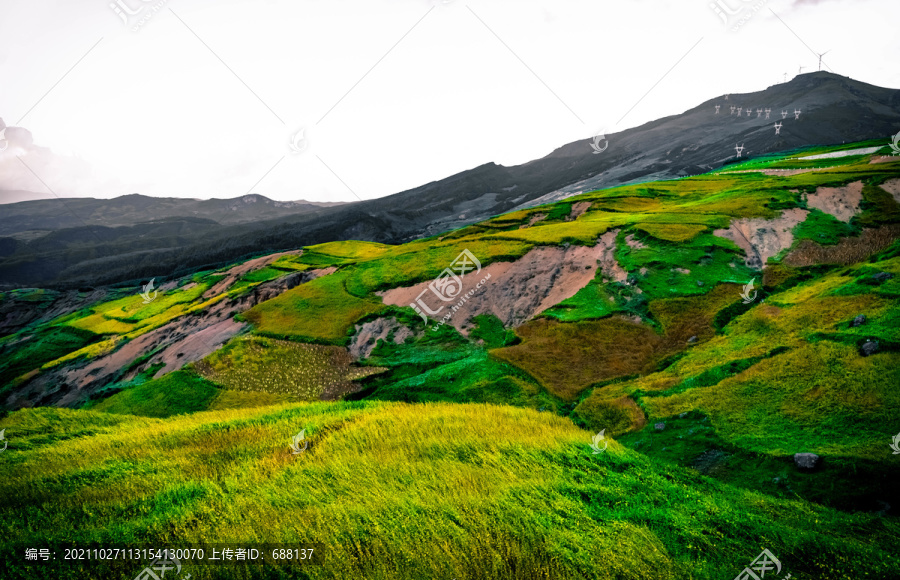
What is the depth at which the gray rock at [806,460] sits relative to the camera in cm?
779

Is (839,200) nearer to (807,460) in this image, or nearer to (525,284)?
(525,284)

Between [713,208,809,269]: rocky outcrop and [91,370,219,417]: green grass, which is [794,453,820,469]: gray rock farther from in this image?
[91,370,219,417]: green grass

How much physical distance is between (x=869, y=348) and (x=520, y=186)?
179957mm

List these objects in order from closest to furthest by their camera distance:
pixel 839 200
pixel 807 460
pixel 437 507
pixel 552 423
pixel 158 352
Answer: pixel 437 507 < pixel 807 460 < pixel 552 423 < pixel 839 200 < pixel 158 352

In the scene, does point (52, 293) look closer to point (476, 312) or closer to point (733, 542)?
point (476, 312)

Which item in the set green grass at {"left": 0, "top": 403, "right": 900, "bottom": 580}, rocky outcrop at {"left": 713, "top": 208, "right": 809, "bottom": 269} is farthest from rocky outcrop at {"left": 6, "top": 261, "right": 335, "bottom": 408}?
rocky outcrop at {"left": 713, "top": 208, "right": 809, "bottom": 269}

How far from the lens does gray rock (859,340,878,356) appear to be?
9984mm

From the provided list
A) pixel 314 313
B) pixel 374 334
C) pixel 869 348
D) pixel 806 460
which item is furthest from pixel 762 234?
pixel 314 313

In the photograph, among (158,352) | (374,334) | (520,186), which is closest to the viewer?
(374,334)

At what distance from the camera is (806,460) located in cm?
791

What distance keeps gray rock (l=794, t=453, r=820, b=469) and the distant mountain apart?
A: 324 ft

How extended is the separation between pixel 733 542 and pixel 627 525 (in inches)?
58.8

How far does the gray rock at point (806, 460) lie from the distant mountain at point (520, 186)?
98.6 m

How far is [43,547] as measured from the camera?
6488 mm
